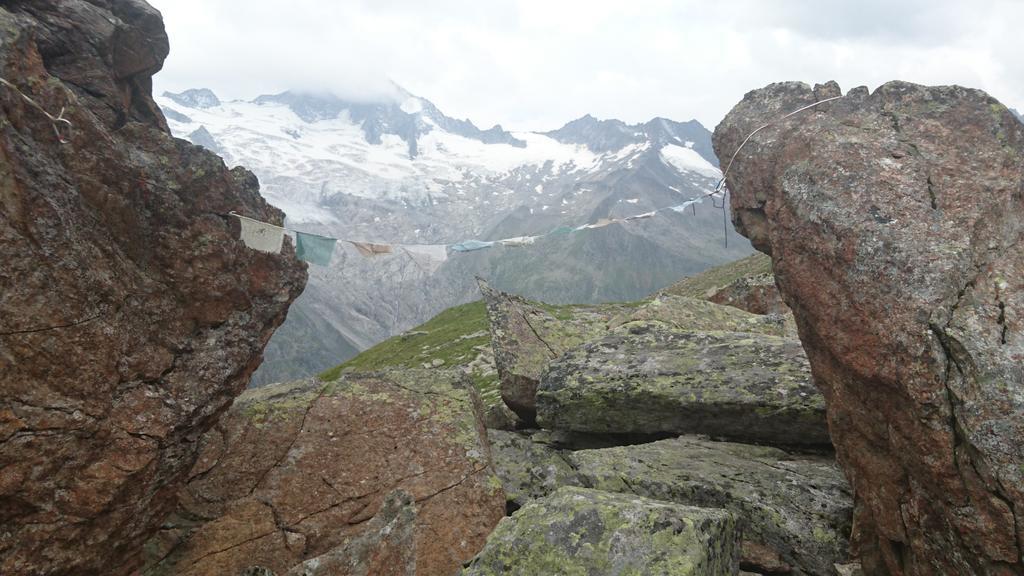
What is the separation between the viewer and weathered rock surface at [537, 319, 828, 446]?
13.9 meters

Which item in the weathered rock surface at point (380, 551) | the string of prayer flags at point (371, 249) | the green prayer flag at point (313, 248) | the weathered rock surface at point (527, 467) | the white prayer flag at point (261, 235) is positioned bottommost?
the weathered rock surface at point (527, 467)

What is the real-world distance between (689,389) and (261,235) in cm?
1055

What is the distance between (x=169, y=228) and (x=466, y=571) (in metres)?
8.02

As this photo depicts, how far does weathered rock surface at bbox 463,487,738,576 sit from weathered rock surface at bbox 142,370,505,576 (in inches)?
86.0

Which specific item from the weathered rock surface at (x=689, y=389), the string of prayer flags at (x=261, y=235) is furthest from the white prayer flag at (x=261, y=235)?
the weathered rock surface at (x=689, y=389)

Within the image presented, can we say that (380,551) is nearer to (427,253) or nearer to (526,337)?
(526,337)

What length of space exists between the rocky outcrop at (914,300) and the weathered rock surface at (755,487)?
0.79 metres

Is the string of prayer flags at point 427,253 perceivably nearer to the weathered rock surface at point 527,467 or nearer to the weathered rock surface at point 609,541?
the weathered rock surface at point 527,467

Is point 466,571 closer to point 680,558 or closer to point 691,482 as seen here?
point 680,558

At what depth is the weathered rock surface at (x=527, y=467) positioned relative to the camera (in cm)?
1391

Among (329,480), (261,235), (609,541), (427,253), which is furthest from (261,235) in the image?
(427,253)

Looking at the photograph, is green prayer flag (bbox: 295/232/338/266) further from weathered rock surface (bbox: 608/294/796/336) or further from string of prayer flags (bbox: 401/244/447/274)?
Answer: weathered rock surface (bbox: 608/294/796/336)

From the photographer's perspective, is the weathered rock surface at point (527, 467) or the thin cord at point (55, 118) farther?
the weathered rock surface at point (527, 467)

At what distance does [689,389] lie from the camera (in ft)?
48.8
